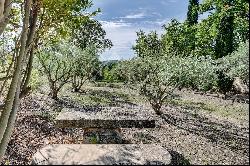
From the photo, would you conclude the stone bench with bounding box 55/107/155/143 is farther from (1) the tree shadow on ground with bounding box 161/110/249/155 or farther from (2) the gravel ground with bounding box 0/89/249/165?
(1) the tree shadow on ground with bounding box 161/110/249/155

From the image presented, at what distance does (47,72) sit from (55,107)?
182 inches

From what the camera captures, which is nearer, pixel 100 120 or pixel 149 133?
pixel 100 120

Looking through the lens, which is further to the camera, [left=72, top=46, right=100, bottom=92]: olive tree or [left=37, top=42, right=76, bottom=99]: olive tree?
[left=72, top=46, right=100, bottom=92]: olive tree

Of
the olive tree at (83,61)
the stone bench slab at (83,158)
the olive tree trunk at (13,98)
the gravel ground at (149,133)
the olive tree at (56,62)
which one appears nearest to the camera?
the stone bench slab at (83,158)

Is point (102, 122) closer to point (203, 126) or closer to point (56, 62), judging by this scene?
point (203, 126)

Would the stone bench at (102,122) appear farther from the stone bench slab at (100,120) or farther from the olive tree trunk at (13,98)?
the olive tree trunk at (13,98)

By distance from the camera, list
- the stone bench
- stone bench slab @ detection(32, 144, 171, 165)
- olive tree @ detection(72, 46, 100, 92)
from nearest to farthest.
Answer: stone bench slab @ detection(32, 144, 171, 165)
the stone bench
olive tree @ detection(72, 46, 100, 92)

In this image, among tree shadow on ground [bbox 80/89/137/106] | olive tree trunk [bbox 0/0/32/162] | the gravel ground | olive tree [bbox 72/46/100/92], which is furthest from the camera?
olive tree [bbox 72/46/100/92]

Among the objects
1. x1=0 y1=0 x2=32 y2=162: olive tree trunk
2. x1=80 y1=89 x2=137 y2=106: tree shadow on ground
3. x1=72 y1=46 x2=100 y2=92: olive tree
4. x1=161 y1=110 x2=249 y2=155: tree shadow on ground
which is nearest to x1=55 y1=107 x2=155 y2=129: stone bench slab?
x1=161 y1=110 x2=249 y2=155: tree shadow on ground

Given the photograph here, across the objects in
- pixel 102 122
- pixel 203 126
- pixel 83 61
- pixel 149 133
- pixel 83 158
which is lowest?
pixel 203 126

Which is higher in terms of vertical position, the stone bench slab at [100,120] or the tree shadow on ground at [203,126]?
the stone bench slab at [100,120]

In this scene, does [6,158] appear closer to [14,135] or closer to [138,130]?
[14,135]

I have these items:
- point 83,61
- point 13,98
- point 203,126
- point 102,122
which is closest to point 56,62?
point 83,61

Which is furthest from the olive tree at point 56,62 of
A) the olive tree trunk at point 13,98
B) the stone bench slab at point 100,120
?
the olive tree trunk at point 13,98
